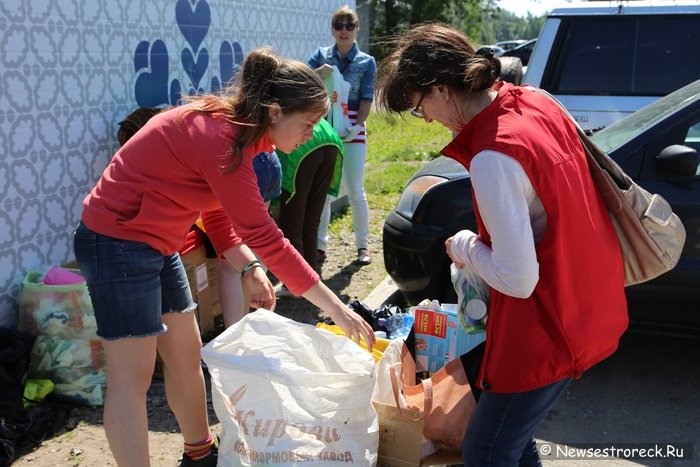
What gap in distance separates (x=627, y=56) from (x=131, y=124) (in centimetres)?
425

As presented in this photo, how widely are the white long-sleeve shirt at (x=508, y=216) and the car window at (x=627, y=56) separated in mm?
4985

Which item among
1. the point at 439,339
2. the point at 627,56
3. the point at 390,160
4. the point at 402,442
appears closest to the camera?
the point at 402,442

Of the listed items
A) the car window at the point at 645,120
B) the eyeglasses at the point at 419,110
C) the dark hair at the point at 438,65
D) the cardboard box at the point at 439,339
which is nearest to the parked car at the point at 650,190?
the car window at the point at 645,120

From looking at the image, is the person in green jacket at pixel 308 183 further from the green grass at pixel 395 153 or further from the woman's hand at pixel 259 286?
the woman's hand at pixel 259 286

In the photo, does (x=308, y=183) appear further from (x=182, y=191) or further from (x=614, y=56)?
(x=614, y=56)

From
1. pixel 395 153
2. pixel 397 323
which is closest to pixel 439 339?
pixel 397 323

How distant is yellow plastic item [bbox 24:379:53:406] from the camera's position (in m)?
3.61

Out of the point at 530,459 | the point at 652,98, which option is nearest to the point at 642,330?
the point at 530,459

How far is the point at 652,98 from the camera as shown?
247 inches

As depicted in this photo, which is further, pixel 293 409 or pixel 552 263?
pixel 293 409

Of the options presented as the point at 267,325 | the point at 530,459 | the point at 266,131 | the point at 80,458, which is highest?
the point at 266,131

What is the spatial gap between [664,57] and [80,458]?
18.0ft

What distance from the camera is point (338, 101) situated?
5.46 m

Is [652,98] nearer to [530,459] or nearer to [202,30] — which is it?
[202,30]
